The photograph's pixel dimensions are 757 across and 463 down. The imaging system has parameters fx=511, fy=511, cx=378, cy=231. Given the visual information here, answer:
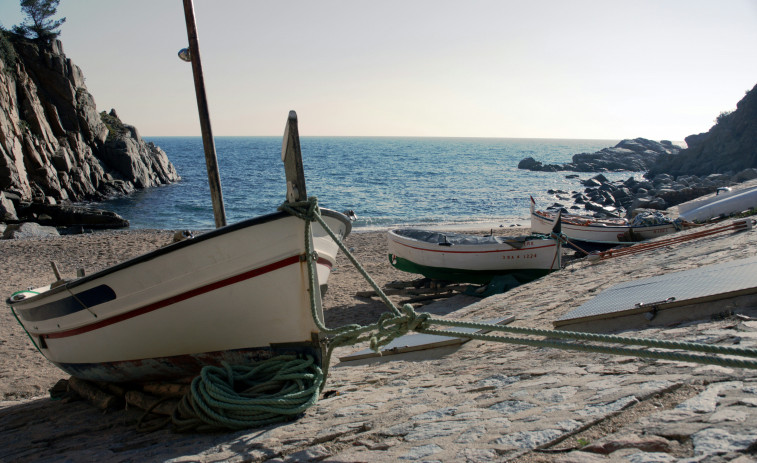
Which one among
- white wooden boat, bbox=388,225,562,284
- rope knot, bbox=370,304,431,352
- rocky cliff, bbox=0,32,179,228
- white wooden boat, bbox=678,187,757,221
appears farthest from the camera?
rocky cliff, bbox=0,32,179,228

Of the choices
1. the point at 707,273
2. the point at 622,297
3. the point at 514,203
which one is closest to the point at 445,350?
the point at 622,297

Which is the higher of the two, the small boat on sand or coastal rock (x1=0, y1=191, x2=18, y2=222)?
coastal rock (x1=0, y1=191, x2=18, y2=222)

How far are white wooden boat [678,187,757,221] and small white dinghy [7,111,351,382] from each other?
13124 millimetres

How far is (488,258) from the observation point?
10859 millimetres

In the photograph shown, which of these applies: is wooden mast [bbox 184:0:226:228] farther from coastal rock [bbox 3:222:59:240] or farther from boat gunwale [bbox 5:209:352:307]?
coastal rock [bbox 3:222:59:240]

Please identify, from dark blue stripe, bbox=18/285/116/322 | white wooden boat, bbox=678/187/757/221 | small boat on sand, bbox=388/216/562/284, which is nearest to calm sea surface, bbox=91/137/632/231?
white wooden boat, bbox=678/187/757/221

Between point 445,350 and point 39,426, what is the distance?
4.03 metres

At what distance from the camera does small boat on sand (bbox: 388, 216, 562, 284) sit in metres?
10.8

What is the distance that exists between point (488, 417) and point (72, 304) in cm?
412

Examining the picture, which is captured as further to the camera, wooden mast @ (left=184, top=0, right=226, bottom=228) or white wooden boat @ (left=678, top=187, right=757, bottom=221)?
white wooden boat @ (left=678, top=187, right=757, bottom=221)

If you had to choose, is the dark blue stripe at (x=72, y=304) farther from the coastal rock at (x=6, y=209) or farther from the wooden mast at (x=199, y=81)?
the coastal rock at (x=6, y=209)

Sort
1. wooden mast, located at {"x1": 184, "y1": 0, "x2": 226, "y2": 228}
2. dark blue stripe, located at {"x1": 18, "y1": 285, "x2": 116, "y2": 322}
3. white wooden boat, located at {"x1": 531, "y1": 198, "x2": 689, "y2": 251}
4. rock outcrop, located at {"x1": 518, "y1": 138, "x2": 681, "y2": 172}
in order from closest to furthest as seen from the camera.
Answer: dark blue stripe, located at {"x1": 18, "y1": 285, "x2": 116, "y2": 322}
wooden mast, located at {"x1": 184, "y1": 0, "x2": 226, "y2": 228}
white wooden boat, located at {"x1": 531, "y1": 198, "x2": 689, "y2": 251}
rock outcrop, located at {"x1": 518, "y1": 138, "x2": 681, "y2": 172}

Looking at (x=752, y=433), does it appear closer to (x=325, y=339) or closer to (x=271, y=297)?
(x=325, y=339)

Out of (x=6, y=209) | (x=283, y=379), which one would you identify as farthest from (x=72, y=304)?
(x=6, y=209)
